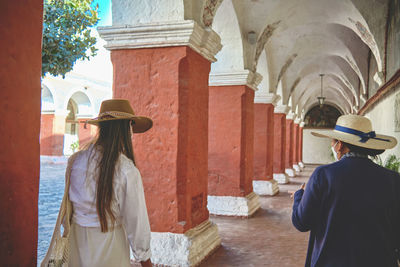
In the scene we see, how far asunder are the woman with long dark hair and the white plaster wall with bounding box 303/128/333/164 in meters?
30.2

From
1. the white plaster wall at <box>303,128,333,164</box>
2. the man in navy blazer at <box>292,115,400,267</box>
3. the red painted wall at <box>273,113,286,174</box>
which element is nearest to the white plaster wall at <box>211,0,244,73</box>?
the man in navy blazer at <box>292,115,400,267</box>

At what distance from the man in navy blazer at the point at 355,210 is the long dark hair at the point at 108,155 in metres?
1.07

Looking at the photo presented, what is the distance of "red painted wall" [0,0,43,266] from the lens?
192cm

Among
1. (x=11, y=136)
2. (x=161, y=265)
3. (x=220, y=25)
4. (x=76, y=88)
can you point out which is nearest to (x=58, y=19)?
(x=220, y=25)

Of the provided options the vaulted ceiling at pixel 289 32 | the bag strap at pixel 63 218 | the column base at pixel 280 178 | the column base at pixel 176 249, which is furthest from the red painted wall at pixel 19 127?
the column base at pixel 280 178

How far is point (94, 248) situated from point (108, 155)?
1.67 ft

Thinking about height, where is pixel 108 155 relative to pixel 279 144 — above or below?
above

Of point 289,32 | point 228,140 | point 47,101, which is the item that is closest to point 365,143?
point 228,140

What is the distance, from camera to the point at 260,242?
5480 mm

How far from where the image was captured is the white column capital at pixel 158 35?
429cm

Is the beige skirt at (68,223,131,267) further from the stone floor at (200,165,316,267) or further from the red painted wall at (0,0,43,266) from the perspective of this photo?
the stone floor at (200,165,316,267)

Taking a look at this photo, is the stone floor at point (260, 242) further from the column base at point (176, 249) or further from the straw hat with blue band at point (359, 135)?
the straw hat with blue band at point (359, 135)

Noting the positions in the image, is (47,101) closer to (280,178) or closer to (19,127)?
(280,178)

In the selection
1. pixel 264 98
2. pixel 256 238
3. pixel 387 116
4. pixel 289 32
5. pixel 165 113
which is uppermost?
pixel 289 32
